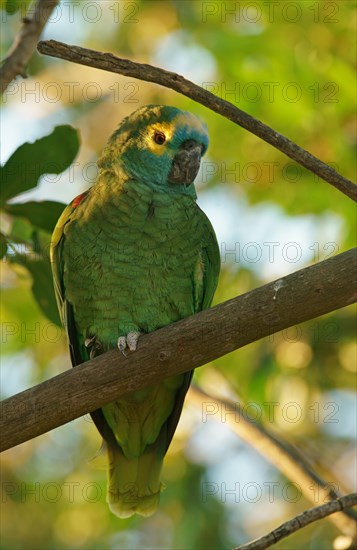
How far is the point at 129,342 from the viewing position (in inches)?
112

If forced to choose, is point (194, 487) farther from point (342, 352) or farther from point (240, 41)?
point (240, 41)

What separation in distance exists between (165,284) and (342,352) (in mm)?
1419

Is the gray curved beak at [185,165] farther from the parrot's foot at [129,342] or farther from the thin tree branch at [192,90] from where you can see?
the thin tree branch at [192,90]

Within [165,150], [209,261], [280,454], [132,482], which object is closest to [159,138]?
[165,150]

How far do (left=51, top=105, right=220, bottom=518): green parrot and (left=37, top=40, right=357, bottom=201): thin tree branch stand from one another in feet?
3.20

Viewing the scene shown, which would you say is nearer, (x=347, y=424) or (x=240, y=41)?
(x=240, y=41)

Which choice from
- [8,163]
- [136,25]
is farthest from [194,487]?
[136,25]

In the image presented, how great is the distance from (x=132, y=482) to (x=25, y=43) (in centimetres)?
205

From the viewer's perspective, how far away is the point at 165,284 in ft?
10.7

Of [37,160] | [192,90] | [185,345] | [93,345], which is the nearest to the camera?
[192,90]

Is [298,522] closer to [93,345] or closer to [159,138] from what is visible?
[93,345]

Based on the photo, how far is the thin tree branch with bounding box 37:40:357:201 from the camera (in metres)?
2.30

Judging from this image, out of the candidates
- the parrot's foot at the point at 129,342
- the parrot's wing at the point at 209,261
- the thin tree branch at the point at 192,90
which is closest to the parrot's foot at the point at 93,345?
the parrot's foot at the point at 129,342

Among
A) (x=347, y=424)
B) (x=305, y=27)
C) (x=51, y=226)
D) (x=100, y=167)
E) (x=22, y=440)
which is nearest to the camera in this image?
(x=22, y=440)
